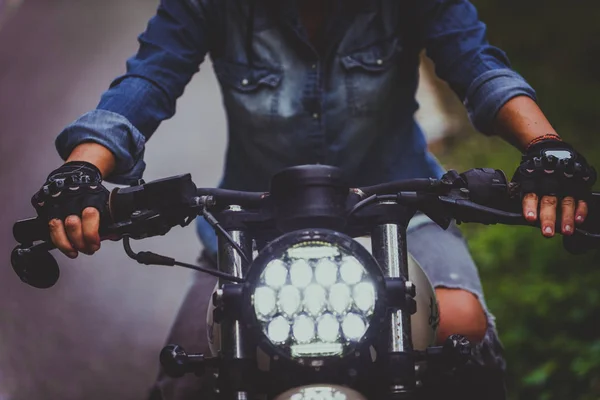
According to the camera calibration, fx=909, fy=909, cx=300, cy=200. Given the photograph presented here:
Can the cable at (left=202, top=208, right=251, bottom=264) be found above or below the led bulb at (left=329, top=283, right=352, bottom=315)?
above

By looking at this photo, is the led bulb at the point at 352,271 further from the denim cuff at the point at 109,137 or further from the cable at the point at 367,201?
the denim cuff at the point at 109,137

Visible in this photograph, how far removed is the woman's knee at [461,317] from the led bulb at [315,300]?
2.45 ft

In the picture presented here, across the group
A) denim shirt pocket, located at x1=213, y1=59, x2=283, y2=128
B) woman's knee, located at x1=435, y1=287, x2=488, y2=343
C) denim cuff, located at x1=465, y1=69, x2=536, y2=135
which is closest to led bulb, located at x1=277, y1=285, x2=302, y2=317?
woman's knee, located at x1=435, y1=287, x2=488, y2=343

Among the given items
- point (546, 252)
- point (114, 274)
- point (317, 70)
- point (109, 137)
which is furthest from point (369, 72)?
point (546, 252)

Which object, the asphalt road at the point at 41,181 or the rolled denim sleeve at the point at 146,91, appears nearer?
the rolled denim sleeve at the point at 146,91

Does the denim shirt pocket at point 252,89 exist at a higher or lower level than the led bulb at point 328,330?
higher

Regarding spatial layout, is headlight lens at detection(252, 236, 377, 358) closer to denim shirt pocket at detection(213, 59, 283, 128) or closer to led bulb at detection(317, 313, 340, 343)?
led bulb at detection(317, 313, 340, 343)

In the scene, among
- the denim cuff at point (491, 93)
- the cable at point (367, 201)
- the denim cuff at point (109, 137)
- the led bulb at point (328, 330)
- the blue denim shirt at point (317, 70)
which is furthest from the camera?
the blue denim shirt at point (317, 70)

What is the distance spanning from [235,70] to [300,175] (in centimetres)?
115

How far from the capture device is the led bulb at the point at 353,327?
121cm

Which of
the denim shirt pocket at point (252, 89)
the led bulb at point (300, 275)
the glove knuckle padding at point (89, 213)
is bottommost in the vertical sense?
the led bulb at point (300, 275)

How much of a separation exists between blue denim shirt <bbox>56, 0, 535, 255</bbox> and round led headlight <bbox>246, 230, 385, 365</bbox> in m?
1.03

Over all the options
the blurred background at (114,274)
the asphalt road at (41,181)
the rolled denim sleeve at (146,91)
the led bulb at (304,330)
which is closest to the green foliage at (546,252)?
the blurred background at (114,274)

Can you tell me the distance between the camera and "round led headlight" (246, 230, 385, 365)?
120 cm
